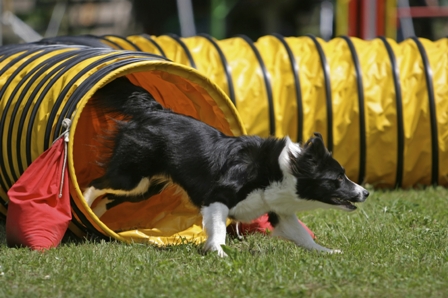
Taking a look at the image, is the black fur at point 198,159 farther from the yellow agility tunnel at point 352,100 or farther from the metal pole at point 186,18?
the metal pole at point 186,18

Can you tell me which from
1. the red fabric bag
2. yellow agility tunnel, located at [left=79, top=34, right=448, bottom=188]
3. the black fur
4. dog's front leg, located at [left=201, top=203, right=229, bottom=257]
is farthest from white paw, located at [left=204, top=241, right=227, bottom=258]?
yellow agility tunnel, located at [left=79, top=34, right=448, bottom=188]

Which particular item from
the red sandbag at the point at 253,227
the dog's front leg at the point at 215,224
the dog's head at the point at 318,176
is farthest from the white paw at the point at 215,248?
the red sandbag at the point at 253,227

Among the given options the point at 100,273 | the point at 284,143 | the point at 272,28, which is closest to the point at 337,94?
the point at 284,143

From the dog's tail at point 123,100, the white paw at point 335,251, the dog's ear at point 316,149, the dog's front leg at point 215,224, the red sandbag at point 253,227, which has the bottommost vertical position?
the red sandbag at point 253,227

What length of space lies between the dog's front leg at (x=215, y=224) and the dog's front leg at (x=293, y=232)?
479 millimetres

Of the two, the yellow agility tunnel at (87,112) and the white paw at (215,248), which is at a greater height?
the yellow agility tunnel at (87,112)

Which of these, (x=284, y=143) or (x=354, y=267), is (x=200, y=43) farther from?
(x=354, y=267)

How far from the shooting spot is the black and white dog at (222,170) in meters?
5.13

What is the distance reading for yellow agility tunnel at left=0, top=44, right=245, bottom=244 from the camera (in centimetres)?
527

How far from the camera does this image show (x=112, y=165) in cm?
561

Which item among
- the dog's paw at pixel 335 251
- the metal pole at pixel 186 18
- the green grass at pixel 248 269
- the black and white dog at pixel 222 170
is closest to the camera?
the green grass at pixel 248 269

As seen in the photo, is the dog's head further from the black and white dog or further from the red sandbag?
the red sandbag

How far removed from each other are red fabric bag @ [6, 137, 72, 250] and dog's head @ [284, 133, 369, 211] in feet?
4.96

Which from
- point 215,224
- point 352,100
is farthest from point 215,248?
point 352,100
